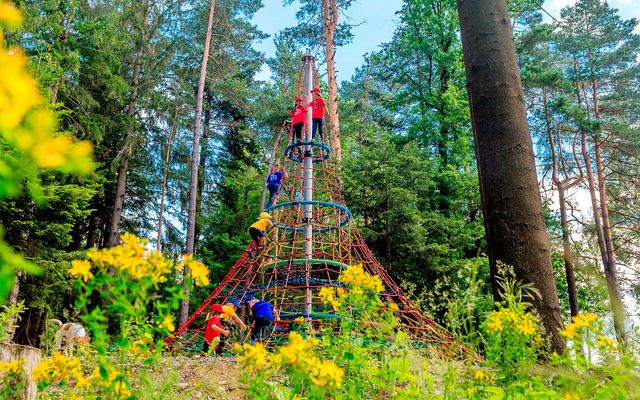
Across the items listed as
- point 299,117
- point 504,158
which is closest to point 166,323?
point 504,158

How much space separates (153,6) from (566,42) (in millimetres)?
13753

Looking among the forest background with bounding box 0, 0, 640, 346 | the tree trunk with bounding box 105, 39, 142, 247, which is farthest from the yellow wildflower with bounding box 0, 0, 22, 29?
the tree trunk with bounding box 105, 39, 142, 247

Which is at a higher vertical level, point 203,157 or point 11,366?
point 203,157

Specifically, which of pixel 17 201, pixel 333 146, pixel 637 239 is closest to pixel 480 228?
pixel 333 146

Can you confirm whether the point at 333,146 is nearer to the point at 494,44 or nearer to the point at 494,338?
the point at 494,44

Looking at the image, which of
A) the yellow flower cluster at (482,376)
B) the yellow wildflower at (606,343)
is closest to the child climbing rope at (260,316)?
the yellow flower cluster at (482,376)

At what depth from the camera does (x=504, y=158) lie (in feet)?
8.48

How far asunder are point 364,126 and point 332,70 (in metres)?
4.57

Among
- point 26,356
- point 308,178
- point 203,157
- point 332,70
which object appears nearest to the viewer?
point 26,356

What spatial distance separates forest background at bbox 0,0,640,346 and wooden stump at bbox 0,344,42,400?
7.99m

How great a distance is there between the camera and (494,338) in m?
1.47

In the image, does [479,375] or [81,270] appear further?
[479,375]

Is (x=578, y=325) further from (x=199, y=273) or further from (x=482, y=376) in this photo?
(x=199, y=273)

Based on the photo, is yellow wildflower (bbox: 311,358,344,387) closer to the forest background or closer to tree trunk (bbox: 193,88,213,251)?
the forest background
